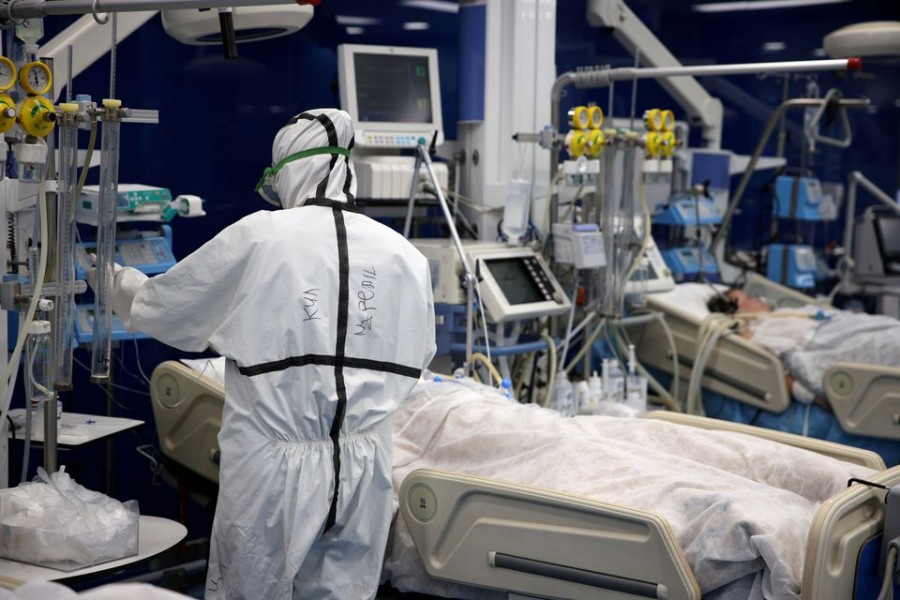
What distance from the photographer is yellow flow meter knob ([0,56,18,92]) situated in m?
2.75

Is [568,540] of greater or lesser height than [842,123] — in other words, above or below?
below

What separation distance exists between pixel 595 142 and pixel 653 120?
0.49m

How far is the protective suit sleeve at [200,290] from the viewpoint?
2781 millimetres

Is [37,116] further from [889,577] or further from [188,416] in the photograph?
[889,577]

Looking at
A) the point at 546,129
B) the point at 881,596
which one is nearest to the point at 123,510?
the point at 881,596

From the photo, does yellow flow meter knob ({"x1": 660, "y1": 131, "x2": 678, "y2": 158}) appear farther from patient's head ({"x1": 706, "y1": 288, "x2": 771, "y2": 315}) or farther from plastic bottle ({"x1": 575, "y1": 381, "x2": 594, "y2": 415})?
plastic bottle ({"x1": 575, "y1": 381, "x2": 594, "y2": 415})

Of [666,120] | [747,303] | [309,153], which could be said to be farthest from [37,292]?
[747,303]

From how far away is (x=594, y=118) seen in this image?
189 inches

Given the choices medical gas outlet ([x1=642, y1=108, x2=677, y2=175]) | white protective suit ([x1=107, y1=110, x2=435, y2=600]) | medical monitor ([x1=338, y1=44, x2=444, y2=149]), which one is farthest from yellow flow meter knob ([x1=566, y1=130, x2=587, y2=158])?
white protective suit ([x1=107, y1=110, x2=435, y2=600])

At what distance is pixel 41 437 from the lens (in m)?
3.33

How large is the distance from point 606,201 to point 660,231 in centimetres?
143

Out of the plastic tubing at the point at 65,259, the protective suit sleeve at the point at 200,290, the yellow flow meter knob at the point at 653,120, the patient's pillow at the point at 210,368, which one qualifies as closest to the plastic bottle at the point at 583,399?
the yellow flow meter knob at the point at 653,120

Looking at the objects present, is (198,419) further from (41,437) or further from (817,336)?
(817,336)

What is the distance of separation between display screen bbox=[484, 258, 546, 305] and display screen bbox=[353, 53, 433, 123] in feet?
2.28
